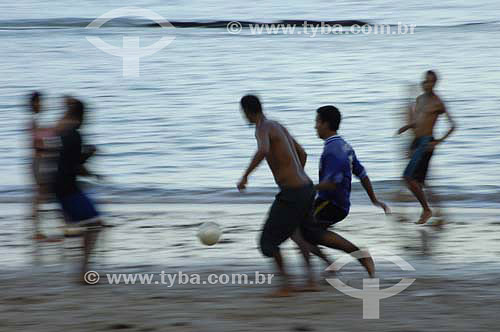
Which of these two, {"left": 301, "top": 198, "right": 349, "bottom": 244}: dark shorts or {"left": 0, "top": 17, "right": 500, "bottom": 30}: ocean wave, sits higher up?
{"left": 0, "top": 17, "right": 500, "bottom": 30}: ocean wave

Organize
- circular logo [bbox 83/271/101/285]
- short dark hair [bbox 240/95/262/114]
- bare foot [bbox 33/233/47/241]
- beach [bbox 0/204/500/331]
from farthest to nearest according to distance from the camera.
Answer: bare foot [bbox 33/233/47/241]
circular logo [bbox 83/271/101/285]
short dark hair [bbox 240/95/262/114]
beach [bbox 0/204/500/331]

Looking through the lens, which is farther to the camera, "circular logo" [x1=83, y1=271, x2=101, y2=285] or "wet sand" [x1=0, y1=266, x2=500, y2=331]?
"circular logo" [x1=83, y1=271, x2=101, y2=285]

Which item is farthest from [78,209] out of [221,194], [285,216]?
[221,194]

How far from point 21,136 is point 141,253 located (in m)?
13.6

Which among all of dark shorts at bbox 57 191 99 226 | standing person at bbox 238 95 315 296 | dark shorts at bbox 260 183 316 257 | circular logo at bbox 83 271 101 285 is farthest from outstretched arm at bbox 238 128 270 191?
circular logo at bbox 83 271 101 285

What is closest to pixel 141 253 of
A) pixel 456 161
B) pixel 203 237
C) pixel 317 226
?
pixel 203 237

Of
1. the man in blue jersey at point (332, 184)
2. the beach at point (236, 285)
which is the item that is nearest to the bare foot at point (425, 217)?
the beach at point (236, 285)

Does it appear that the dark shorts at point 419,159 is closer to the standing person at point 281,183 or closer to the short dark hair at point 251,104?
the standing person at point 281,183

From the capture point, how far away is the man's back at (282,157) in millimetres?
7359

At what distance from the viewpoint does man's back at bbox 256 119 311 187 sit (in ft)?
24.1

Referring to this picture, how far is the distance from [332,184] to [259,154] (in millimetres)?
704

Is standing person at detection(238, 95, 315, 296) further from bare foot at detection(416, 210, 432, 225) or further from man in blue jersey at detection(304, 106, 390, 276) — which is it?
bare foot at detection(416, 210, 432, 225)

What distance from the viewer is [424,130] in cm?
1072

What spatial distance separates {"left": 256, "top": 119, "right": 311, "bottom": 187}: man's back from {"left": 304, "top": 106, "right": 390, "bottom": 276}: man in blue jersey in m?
0.24
